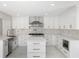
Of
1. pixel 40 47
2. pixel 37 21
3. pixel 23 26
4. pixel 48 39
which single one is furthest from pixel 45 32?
pixel 40 47

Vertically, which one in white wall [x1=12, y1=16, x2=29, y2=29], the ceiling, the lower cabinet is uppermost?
the ceiling

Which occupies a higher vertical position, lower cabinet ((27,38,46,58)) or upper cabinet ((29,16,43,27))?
upper cabinet ((29,16,43,27))

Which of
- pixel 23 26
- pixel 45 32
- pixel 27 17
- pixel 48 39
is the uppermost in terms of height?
pixel 27 17

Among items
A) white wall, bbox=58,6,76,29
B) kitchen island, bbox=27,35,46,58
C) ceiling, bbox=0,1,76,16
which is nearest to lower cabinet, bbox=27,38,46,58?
kitchen island, bbox=27,35,46,58

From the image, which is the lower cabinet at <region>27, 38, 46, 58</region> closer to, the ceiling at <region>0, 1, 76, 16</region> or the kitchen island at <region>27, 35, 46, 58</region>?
the kitchen island at <region>27, 35, 46, 58</region>

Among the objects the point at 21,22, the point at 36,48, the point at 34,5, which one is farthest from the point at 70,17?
the point at 21,22

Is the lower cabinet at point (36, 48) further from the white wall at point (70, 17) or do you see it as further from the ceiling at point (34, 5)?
the white wall at point (70, 17)

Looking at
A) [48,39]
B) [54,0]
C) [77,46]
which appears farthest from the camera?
[48,39]

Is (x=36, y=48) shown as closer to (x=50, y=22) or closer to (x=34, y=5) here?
(x=34, y=5)

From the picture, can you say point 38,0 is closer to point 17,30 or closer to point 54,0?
point 54,0

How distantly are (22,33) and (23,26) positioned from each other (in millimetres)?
566

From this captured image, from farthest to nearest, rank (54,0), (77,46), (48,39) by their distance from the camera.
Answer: (48,39)
(77,46)
(54,0)

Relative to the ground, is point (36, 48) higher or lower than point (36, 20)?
lower

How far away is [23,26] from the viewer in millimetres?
7168
